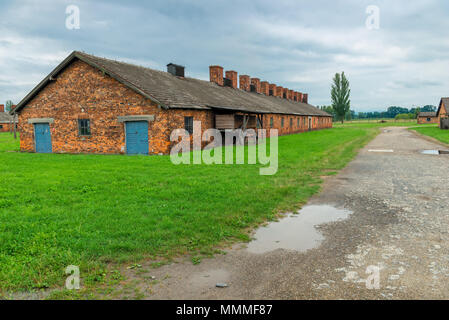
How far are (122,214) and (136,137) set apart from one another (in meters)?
12.3

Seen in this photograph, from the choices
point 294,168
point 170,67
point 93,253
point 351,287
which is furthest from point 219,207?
point 170,67

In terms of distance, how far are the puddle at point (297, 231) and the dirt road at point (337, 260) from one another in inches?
0.6

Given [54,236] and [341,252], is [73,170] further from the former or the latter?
[341,252]

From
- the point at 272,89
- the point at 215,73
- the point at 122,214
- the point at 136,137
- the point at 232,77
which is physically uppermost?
the point at 272,89

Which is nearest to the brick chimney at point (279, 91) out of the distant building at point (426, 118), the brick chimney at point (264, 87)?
the brick chimney at point (264, 87)

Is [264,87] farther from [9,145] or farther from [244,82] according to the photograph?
[9,145]

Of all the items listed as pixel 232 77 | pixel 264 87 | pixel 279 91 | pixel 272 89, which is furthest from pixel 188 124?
pixel 279 91

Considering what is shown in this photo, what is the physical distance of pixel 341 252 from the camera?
14.4 ft

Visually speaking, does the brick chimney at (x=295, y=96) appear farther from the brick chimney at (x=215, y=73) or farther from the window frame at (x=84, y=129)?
the window frame at (x=84, y=129)

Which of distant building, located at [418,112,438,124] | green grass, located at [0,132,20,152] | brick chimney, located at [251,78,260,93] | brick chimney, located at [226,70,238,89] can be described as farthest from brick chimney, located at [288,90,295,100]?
distant building, located at [418,112,438,124]

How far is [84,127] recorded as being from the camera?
19.2 metres

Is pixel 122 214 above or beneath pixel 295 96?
beneath

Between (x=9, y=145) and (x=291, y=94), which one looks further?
(x=291, y=94)

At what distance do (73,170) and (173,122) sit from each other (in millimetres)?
6758
